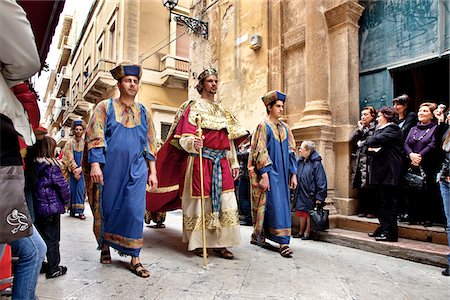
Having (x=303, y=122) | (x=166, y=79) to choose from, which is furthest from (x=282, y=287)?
(x=166, y=79)

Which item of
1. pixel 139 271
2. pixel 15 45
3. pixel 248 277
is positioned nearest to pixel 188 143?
pixel 139 271

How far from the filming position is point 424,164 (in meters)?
4.44

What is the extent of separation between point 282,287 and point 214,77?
7.83 ft

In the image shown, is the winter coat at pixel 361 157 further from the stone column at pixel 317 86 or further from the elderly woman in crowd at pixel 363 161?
the stone column at pixel 317 86

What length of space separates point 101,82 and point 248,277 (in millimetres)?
15861

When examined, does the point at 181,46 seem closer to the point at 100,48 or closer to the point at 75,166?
the point at 100,48

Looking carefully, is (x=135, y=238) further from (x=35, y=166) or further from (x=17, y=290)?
(x=17, y=290)

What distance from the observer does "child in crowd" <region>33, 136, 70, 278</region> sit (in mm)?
2934

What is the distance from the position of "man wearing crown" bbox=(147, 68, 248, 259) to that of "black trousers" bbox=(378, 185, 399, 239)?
184cm

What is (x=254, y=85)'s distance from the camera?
7.40m

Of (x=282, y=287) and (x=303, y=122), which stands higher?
(x=303, y=122)

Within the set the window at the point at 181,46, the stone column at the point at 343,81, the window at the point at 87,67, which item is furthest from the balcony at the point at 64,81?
the stone column at the point at 343,81

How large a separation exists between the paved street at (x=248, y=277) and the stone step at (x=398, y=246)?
11 centimetres

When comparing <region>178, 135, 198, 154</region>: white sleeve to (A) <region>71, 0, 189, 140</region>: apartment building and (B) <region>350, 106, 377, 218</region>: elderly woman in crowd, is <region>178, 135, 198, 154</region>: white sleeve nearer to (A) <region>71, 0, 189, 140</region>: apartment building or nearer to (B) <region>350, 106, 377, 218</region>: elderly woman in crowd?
(B) <region>350, 106, 377, 218</region>: elderly woman in crowd
